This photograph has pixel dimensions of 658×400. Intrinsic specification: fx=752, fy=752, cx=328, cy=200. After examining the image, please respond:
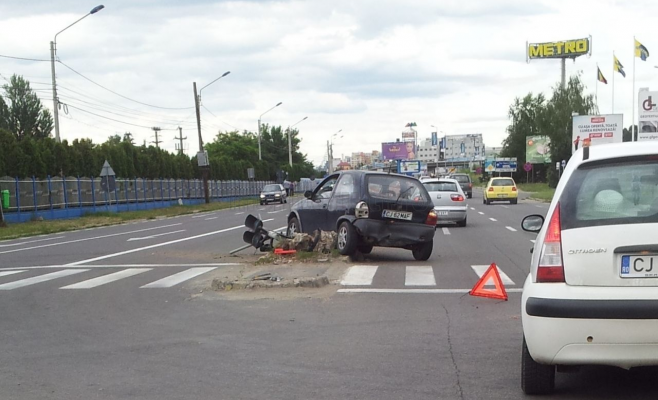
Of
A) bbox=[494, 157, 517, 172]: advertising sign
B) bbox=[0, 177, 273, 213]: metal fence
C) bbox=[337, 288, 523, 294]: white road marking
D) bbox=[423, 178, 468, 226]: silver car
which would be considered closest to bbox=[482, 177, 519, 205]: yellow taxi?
bbox=[423, 178, 468, 226]: silver car

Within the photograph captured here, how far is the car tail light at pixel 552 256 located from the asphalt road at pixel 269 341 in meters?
1.01

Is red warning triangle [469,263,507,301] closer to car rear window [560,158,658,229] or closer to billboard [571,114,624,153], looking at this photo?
car rear window [560,158,658,229]

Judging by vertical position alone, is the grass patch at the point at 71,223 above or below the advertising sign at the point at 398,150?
below

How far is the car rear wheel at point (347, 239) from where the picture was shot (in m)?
13.8

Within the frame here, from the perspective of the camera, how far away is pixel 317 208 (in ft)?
50.1

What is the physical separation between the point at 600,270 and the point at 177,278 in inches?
353

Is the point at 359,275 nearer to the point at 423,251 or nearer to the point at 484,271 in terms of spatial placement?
the point at 484,271

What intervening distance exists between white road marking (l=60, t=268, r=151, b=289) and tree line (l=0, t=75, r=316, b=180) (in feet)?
86.7

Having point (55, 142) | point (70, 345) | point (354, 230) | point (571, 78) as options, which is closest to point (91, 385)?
point (70, 345)

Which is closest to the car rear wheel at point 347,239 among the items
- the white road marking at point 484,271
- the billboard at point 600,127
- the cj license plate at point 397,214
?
the cj license plate at point 397,214

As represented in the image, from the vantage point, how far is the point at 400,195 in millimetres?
14000

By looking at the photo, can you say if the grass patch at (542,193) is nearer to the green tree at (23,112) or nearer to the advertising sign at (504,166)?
the advertising sign at (504,166)

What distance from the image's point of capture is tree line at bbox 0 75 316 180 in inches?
1555

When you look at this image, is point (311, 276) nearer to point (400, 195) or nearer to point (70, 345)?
point (400, 195)
